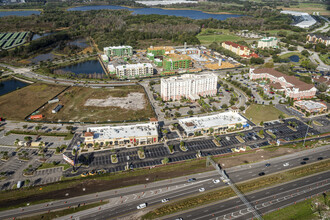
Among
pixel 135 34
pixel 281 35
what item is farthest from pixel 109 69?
pixel 281 35

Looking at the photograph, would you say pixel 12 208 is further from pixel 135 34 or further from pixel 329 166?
pixel 135 34

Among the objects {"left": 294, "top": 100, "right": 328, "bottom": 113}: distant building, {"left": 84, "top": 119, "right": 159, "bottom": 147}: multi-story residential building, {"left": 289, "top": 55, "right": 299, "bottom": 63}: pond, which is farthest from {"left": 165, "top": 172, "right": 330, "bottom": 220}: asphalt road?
{"left": 289, "top": 55, "right": 299, "bottom": 63}: pond

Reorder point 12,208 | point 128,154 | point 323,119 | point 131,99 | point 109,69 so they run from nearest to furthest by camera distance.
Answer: point 12,208
point 128,154
point 323,119
point 131,99
point 109,69

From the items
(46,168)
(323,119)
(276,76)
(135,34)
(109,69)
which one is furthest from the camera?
(135,34)

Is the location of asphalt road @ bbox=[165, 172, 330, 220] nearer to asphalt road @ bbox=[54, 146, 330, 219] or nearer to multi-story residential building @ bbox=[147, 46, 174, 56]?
asphalt road @ bbox=[54, 146, 330, 219]

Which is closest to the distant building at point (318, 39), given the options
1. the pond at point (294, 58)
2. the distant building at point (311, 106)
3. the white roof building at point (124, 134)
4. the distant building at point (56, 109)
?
the pond at point (294, 58)

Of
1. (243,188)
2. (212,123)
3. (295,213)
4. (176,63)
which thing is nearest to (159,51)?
(176,63)

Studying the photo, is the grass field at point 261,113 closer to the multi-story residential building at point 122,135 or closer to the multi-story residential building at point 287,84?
the multi-story residential building at point 287,84
